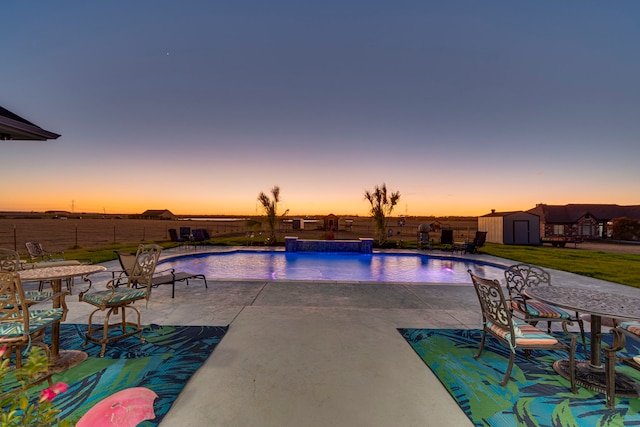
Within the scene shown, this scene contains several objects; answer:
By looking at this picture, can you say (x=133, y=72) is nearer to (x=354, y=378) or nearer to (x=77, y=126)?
(x=77, y=126)

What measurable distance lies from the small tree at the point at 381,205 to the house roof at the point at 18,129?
15.0 metres

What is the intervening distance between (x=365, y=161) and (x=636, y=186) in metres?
22.8

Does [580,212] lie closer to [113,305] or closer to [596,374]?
[596,374]

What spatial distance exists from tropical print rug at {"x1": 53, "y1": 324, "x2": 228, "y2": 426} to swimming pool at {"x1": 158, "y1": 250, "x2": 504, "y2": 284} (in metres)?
3.86

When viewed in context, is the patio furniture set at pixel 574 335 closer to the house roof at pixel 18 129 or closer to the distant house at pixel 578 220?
the house roof at pixel 18 129

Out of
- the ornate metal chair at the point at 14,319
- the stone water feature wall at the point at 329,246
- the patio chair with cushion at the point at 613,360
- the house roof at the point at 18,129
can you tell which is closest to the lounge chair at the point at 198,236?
the stone water feature wall at the point at 329,246

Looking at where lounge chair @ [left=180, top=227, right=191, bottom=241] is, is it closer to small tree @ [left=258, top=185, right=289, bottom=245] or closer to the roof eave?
small tree @ [left=258, top=185, right=289, bottom=245]

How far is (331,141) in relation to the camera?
1567cm

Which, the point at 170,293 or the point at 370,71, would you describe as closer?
the point at 170,293

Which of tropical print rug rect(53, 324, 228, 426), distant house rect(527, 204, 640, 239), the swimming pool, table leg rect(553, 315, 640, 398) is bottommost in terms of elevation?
the swimming pool

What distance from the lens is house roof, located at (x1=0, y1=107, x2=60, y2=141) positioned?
10.6 ft

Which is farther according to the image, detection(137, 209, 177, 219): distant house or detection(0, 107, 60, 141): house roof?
detection(137, 209, 177, 219): distant house

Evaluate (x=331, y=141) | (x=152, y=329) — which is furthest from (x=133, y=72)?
(x=152, y=329)

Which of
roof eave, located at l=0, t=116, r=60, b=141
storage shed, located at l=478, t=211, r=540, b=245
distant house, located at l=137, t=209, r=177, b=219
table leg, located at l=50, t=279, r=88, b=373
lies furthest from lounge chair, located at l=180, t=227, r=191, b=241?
distant house, located at l=137, t=209, r=177, b=219
